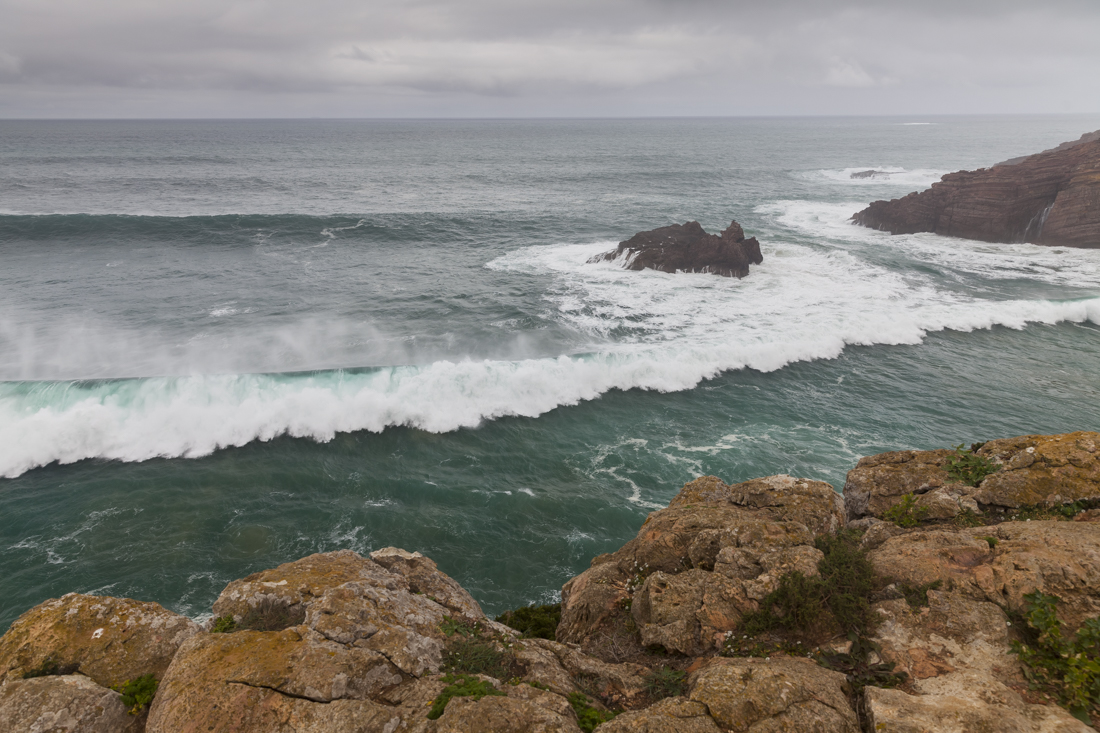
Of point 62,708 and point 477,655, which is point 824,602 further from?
point 62,708

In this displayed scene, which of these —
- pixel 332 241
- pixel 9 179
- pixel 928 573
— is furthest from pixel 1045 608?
pixel 9 179

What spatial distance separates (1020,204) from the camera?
175 feet

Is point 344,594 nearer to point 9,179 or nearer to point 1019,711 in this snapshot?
point 1019,711

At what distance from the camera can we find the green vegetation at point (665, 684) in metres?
8.03

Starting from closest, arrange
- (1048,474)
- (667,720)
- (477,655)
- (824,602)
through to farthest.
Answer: (667,720), (477,655), (824,602), (1048,474)

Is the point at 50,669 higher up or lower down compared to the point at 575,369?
higher up

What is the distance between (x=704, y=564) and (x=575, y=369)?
58.9 ft

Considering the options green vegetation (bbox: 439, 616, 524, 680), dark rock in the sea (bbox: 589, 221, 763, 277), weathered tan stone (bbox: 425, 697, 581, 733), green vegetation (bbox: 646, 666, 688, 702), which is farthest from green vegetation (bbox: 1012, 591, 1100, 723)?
dark rock in the sea (bbox: 589, 221, 763, 277)

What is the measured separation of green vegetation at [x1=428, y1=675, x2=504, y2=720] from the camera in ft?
23.6

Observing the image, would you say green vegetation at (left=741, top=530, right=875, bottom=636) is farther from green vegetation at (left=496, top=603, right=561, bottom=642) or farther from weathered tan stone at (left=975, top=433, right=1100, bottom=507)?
green vegetation at (left=496, top=603, right=561, bottom=642)

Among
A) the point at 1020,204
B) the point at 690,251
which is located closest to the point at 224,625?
the point at 690,251

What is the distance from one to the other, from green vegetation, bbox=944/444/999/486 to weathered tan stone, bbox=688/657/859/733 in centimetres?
611

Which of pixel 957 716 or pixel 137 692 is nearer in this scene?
pixel 957 716

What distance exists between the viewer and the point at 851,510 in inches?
478
